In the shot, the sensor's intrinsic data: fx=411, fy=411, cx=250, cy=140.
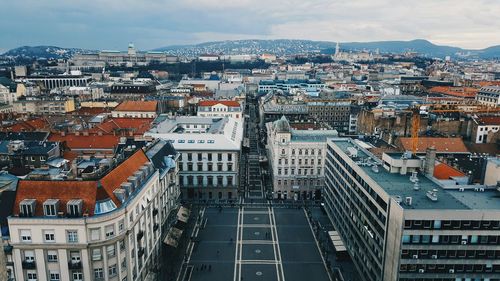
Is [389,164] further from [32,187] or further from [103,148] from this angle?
[103,148]

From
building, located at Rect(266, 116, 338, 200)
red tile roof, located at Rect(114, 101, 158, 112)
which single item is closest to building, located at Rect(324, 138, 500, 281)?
building, located at Rect(266, 116, 338, 200)

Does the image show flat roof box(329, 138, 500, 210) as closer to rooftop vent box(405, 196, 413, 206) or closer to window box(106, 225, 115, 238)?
rooftop vent box(405, 196, 413, 206)

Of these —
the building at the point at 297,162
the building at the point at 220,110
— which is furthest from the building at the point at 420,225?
the building at the point at 220,110

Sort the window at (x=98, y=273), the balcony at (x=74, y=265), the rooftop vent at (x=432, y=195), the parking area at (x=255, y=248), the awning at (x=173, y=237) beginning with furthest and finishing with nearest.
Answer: the awning at (x=173, y=237) < the parking area at (x=255, y=248) < the rooftop vent at (x=432, y=195) < the window at (x=98, y=273) < the balcony at (x=74, y=265)

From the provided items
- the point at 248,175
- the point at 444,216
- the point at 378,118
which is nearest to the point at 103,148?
the point at 248,175

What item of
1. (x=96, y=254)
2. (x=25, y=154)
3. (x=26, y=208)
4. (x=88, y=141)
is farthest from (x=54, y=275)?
(x=88, y=141)

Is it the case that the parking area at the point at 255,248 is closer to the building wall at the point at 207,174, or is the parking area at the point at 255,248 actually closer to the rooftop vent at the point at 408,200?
the building wall at the point at 207,174

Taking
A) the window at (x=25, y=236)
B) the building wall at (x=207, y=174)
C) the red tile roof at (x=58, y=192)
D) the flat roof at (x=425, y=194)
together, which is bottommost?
the building wall at (x=207, y=174)

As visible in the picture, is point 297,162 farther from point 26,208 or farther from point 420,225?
point 26,208
